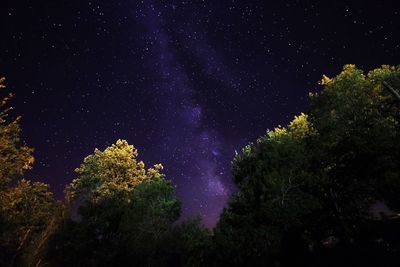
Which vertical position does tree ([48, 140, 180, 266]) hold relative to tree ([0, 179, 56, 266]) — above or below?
above

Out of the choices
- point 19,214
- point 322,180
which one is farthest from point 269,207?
point 19,214

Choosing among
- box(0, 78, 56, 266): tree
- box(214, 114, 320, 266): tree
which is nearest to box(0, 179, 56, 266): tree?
box(0, 78, 56, 266): tree

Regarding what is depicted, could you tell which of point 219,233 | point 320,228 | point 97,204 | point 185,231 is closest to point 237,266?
point 219,233

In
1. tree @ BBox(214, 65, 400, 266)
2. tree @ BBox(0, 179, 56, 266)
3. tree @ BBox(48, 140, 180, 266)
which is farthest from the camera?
tree @ BBox(48, 140, 180, 266)

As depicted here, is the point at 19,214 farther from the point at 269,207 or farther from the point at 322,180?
the point at 322,180

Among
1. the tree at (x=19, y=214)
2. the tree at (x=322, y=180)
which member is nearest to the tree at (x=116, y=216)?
the tree at (x=322, y=180)

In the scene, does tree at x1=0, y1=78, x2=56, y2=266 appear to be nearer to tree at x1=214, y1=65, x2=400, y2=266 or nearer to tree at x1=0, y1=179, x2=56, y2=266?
tree at x1=0, y1=179, x2=56, y2=266

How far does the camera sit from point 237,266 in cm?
2970

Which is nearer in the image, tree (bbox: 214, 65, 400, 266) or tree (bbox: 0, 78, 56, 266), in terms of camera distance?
tree (bbox: 0, 78, 56, 266)

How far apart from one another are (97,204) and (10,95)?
24599 millimetres

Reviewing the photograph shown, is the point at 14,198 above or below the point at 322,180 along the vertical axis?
below

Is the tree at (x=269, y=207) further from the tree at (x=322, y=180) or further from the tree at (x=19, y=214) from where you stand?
the tree at (x=19, y=214)

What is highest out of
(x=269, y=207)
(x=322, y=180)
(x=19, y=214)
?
(x=322, y=180)

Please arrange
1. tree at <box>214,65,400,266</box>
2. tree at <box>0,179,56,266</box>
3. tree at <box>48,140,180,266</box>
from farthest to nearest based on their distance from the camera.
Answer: tree at <box>48,140,180,266</box>
tree at <box>214,65,400,266</box>
tree at <box>0,179,56,266</box>
